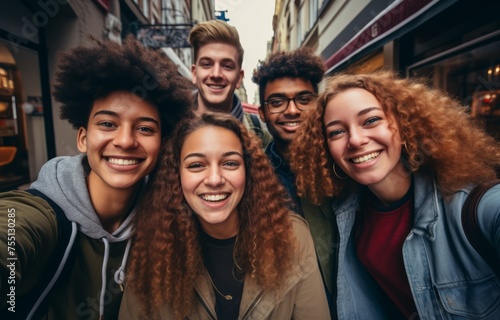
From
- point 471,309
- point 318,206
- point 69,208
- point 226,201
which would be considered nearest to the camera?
point 471,309

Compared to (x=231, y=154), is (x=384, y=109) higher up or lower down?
higher up

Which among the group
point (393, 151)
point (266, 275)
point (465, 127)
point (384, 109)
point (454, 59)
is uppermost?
point (454, 59)

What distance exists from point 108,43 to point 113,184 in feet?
3.10

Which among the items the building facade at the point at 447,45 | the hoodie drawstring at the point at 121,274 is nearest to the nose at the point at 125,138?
the hoodie drawstring at the point at 121,274

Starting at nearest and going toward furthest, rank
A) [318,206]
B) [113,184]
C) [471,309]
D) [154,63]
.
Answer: [471,309] < [113,184] < [154,63] < [318,206]

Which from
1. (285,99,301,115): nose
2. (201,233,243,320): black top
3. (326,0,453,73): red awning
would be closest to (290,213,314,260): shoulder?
(201,233,243,320): black top

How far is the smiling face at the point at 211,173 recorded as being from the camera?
1.63 m

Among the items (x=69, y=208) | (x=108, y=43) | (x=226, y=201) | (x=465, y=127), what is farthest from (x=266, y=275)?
(x=108, y=43)

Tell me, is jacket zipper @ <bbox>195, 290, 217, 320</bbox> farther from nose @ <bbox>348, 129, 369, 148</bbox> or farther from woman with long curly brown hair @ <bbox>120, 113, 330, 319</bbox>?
nose @ <bbox>348, 129, 369, 148</bbox>

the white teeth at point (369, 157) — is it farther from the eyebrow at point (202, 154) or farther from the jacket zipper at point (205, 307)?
the jacket zipper at point (205, 307)

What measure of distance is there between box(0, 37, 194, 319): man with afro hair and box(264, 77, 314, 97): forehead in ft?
3.31

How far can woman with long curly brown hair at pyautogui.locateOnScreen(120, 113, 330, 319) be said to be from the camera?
5.32ft

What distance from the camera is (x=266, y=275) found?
5.32 feet

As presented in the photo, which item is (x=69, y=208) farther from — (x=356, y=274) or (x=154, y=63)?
(x=356, y=274)
